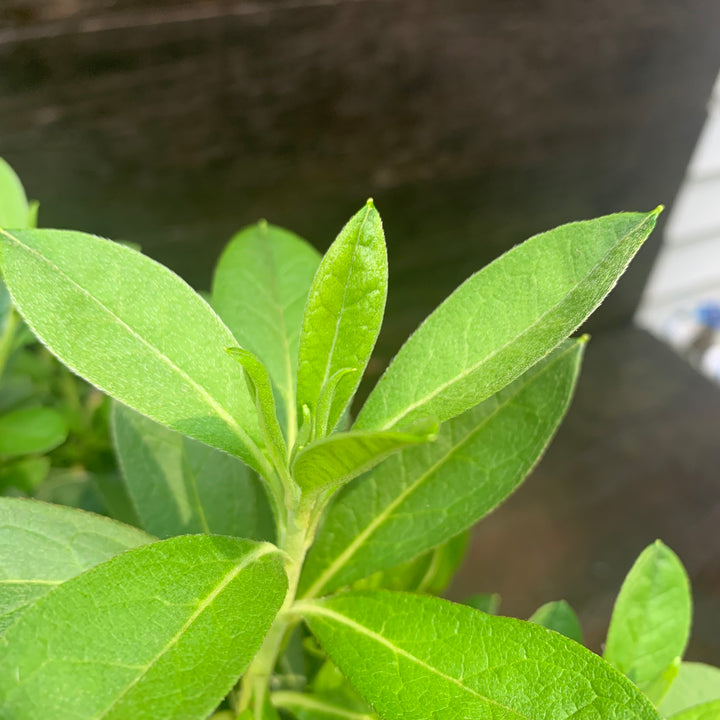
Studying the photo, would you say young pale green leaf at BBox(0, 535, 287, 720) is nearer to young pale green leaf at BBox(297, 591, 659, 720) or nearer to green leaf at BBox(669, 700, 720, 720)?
young pale green leaf at BBox(297, 591, 659, 720)

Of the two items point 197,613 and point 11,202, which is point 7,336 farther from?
point 197,613

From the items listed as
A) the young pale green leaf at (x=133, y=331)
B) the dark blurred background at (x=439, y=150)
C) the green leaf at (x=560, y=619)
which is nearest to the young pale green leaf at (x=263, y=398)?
the young pale green leaf at (x=133, y=331)

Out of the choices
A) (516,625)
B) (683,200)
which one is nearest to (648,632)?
(516,625)

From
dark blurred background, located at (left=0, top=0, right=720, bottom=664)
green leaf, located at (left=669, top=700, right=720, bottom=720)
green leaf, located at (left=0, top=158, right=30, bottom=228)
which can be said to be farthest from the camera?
dark blurred background, located at (left=0, top=0, right=720, bottom=664)

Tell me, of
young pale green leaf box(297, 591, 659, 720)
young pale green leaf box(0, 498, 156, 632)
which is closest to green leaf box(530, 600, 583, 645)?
young pale green leaf box(297, 591, 659, 720)

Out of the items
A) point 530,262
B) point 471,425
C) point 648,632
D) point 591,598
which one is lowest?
point 591,598

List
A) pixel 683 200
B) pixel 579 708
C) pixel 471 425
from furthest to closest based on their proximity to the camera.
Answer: pixel 683 200 → pixel 471 425 → pixel 579 708

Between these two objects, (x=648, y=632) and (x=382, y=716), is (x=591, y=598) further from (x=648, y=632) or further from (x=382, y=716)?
(x=382, y=716)
